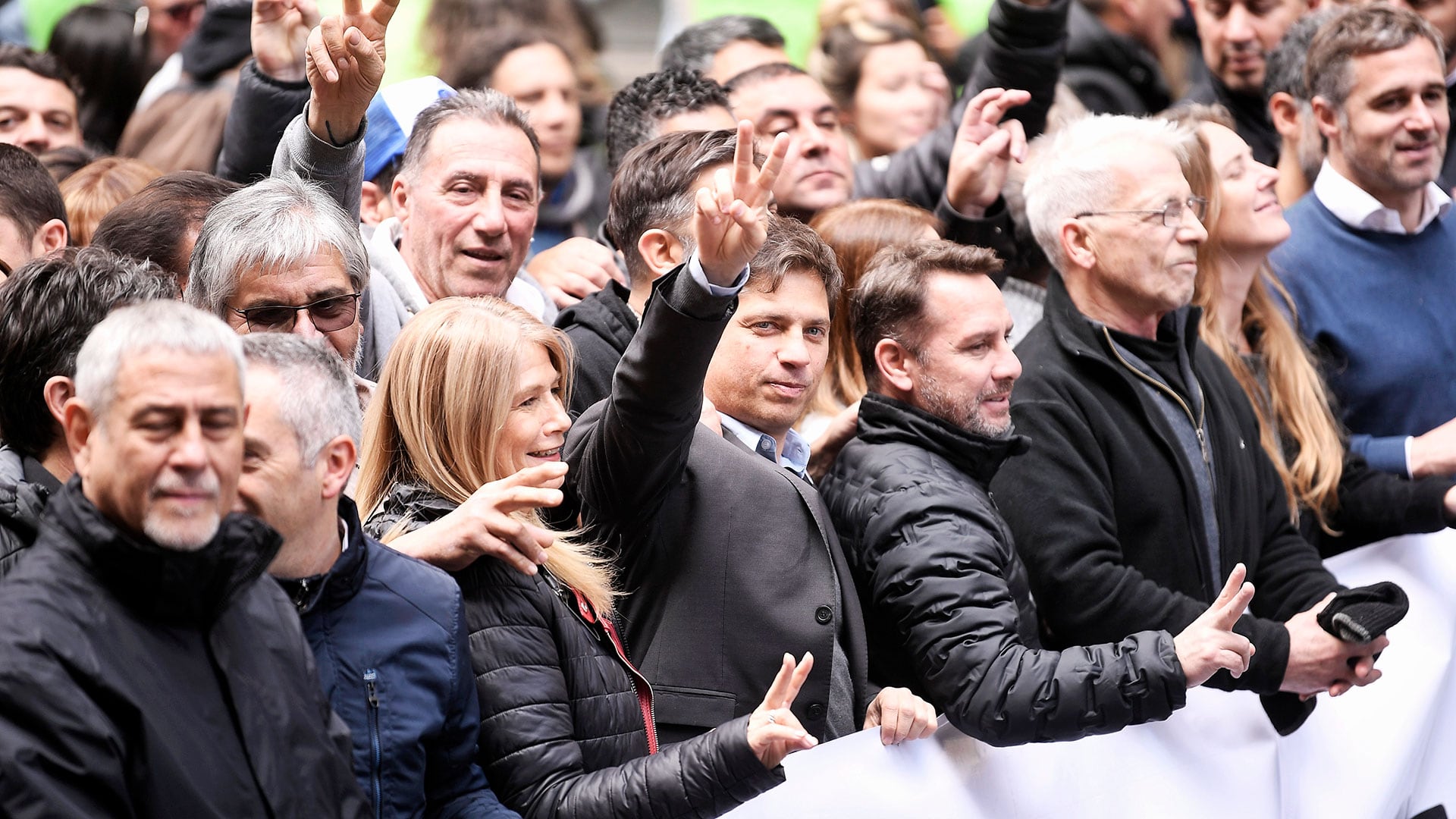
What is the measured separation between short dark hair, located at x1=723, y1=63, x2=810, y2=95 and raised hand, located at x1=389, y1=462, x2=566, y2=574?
3254mm

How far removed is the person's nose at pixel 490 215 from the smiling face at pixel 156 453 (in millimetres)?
1975

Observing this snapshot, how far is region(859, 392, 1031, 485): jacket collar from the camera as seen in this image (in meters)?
3.97

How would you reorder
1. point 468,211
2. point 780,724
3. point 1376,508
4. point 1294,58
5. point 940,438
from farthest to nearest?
1. point 1294,58
2. point 1376,508
3. point 468,211
4. point 940,438
5. point 780,724

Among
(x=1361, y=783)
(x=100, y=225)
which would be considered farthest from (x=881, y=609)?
(x=100, y=225)

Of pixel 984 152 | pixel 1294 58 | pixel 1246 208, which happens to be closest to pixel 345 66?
pixel 984 152

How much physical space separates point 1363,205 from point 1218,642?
8.75ft

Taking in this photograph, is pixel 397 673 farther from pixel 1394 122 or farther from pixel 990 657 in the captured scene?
pixel 1394 122

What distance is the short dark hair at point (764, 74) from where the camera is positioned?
6.05m

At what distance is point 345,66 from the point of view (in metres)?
3.86

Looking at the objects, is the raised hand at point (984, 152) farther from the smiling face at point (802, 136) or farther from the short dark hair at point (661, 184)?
the short dark hair at point (661, 184)

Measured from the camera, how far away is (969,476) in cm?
399

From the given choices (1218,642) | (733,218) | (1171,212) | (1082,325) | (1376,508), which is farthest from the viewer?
(1376,508)

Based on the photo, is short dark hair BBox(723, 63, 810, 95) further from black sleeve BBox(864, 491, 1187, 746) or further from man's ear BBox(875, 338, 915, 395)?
black sleeve BBox(864, 491, 1187, 746)

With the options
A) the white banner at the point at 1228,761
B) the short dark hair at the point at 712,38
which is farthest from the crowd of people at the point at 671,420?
the short dark hair at the point at 712,38
